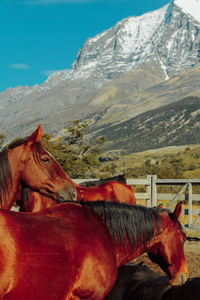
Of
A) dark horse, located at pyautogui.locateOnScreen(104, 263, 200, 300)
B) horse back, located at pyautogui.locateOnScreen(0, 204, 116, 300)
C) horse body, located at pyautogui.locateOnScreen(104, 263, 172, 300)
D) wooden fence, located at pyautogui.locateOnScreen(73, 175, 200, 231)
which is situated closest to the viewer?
horse back, located at pyautogui.locateOnScreen(0, 204, 116, 300)

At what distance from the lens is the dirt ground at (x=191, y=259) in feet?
23.0

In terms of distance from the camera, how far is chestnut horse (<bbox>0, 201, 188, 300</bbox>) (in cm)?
267

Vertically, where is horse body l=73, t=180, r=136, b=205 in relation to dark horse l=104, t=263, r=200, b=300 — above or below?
above

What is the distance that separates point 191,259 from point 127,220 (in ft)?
16.9

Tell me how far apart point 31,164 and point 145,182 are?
7759 mm

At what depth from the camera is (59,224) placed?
120 inches

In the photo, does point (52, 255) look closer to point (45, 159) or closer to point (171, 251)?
point (171, 251)

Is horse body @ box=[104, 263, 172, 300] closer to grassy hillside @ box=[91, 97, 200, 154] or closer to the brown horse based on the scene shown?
the brown horse

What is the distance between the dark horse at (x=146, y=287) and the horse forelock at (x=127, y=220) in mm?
941

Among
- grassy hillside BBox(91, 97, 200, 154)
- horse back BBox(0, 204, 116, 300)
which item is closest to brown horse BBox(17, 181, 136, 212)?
horse back BBox(0, 204, 116, 300)

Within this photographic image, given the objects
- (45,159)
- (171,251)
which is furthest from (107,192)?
(171,251)

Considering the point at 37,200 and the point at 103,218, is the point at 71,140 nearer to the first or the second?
the point at 37,200

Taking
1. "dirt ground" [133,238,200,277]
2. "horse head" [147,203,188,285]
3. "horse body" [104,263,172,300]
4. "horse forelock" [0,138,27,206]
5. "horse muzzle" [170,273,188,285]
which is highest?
"horse forelock" [0,138,27,206]

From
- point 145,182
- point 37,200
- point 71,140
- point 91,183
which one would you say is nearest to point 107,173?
point 71,140
